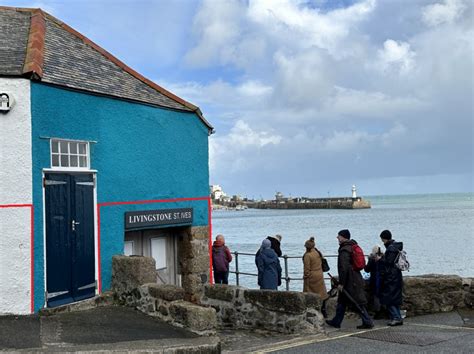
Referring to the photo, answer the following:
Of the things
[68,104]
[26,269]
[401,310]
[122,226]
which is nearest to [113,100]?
[68,104]

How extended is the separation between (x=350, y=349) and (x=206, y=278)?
6012mm

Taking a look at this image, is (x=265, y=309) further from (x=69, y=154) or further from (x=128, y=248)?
(x=69, y=154)

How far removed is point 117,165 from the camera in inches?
452

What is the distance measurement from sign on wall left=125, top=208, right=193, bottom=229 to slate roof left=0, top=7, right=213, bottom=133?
2268 mm

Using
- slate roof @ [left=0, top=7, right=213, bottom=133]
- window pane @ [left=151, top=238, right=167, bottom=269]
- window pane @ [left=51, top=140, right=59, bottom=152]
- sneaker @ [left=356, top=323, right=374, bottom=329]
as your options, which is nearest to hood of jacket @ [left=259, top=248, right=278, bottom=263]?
window pane @ [left=151, top=238, right=167, bottom=269]

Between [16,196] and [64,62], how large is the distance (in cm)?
305

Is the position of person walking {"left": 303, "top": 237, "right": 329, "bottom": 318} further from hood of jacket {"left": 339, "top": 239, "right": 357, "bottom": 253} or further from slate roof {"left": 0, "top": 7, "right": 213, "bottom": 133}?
slate roof {"left": 0, "top": 7, "right": 213, "bottom": 133}

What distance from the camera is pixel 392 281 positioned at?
10.3 metres

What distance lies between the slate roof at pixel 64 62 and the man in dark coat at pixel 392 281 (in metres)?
5.59

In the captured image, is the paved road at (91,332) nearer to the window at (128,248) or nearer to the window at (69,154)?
the window at (128,248)

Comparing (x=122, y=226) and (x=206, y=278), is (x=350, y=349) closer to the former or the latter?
(x=122, y=226)

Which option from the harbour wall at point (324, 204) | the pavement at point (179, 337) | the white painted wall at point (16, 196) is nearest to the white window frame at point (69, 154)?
the white painted wall at point (16, 196)

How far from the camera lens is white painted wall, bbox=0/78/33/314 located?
370 inches

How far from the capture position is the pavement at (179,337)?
7.75 meters
